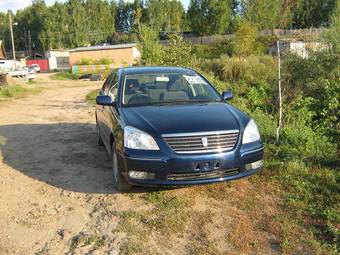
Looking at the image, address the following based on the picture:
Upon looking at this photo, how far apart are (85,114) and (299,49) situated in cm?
792

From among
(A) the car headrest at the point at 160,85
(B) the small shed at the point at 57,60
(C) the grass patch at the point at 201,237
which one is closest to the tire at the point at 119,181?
(C) the grass patch at the point at 201,237

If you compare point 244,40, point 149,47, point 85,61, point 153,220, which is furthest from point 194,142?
point 85,61

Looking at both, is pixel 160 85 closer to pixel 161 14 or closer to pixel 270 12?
pixel 270 12

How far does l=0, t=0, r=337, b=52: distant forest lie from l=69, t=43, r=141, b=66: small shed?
476 inches

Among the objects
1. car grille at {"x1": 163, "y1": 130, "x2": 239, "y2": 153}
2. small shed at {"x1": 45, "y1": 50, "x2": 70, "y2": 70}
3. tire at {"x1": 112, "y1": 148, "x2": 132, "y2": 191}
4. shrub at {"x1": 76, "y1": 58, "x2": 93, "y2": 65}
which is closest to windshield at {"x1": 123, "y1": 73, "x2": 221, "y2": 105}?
tire at {"x1": 112, "y1": 148, "x2": 132, "y2": 191}

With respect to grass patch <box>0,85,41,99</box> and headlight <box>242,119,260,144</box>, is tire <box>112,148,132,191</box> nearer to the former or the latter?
headlight <box>242,119,260,144</box>

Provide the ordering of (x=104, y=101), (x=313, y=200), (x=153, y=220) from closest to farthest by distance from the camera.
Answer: (x=153, y=220) < (x=313, y=200) < (x=104, y=101)

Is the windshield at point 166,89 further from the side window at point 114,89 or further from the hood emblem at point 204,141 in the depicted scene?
the hood emblem at point 204,141

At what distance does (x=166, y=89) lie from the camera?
620 cm

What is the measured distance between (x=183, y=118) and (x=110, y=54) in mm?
49552

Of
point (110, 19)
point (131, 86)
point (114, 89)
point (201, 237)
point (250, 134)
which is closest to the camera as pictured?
point (201, 237)

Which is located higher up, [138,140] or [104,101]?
[104,101]

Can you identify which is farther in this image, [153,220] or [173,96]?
[173,96]

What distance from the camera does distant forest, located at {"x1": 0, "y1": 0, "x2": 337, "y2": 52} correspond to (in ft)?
204
